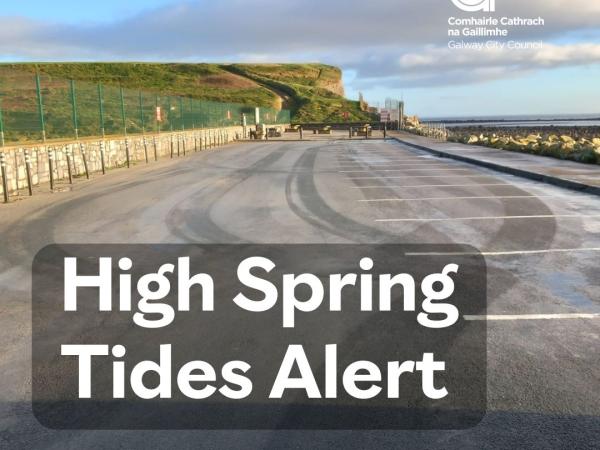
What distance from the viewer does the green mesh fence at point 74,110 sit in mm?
17688

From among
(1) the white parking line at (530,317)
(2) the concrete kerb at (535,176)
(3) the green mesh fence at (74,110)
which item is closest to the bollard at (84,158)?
(3) the green mesh fence at (74,110)

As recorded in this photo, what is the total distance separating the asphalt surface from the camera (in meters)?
3.40

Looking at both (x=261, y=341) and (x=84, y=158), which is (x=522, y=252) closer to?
(x=261, y=341)

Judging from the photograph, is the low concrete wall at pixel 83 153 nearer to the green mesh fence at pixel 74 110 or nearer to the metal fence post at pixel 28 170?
the metal fence post at pixel 28 170

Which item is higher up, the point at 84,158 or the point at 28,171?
the point at 84,158

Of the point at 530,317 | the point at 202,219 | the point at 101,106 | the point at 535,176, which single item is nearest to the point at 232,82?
the point at 101,106

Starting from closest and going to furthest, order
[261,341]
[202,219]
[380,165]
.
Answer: [261,341] → [202,219] → [380,165]

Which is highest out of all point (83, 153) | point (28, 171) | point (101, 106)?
point (101, 106)

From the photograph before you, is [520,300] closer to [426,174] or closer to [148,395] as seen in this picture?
[148,395]

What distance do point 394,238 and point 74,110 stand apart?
55.2 feet

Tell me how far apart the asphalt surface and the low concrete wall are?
1.43 meters

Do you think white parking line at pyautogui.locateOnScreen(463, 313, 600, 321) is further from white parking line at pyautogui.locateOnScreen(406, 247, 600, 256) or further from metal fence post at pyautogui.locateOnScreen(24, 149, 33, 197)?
metal fence post at pyautogui.locateOnScreen(24, 149, 33, 197)

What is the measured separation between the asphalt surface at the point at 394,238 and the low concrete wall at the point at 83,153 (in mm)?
1427

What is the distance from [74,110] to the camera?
2133cm
